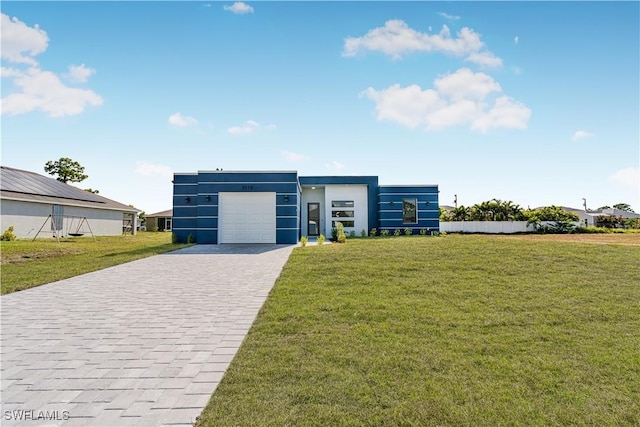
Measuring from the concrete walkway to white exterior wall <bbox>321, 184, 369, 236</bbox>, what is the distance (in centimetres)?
1504

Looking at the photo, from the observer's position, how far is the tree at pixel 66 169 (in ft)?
132

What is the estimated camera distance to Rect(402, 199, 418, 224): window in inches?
924

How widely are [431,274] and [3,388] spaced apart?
7.36 meters

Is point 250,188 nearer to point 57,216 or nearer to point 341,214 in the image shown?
point 341,214

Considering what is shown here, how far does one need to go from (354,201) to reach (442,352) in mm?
19710

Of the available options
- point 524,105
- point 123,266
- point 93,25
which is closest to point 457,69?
point 524,105

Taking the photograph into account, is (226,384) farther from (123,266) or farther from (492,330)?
(123,266)

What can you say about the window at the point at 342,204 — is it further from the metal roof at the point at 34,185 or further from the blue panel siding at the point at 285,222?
the metal roof at the point at 34,185

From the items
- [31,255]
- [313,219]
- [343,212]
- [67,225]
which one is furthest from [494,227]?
[67,225]

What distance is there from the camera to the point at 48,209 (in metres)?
22.4

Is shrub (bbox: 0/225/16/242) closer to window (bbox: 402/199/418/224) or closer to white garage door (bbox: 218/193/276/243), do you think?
white garage door (bbox: 218/193/276/243)

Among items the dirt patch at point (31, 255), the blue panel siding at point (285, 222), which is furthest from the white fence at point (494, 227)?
the dirt patch at point (31, 255)

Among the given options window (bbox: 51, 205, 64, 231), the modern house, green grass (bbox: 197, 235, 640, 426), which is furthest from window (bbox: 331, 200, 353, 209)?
window (bbox: 51, 205, 64, 231)

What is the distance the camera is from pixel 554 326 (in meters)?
4.62
